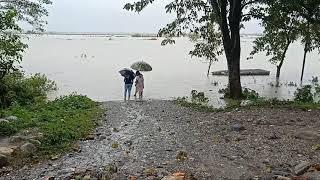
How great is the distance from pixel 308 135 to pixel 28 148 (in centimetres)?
814

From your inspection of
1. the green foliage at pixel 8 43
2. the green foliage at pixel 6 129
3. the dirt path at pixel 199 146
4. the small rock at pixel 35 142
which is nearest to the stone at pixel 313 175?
the dirt path at pixel 199 146

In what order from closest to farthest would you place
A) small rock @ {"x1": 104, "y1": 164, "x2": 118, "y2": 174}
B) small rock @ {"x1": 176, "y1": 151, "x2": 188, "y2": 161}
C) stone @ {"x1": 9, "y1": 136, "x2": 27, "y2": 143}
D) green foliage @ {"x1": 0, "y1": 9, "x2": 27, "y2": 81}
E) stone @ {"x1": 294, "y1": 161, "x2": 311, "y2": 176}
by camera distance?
stone @ {"x1": 294, "y1": 161, "x2": 311, "y2": 176}
small rock @ {"x1": 104, "y1": 164, "x2": 118, "y2": 174}
small rock @ {"x1": 176, "y1": 151, "x2": 188, "y2": 161}
stone @ {"x1": 9, "y1": 136, "x2": 27, "y2": 143}
green foliage @ {"x1": 0, "y1": 9, "x2": 27, "y2": 81}

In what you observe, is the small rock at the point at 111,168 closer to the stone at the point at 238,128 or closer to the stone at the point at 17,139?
the stone at the point at 17,139

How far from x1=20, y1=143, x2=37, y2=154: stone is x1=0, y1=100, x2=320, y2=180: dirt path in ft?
3.23

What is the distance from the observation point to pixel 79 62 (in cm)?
7781

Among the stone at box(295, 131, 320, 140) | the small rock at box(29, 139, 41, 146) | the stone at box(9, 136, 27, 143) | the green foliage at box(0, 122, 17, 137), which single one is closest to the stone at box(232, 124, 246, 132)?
the stone at box(295, 131, 320, 140)

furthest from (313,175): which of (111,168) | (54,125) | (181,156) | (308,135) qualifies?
(54,125)

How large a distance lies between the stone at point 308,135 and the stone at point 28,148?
770cm

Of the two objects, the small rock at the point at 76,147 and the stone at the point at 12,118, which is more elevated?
the stone at the point at 12,118

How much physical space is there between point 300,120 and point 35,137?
30.6 feet

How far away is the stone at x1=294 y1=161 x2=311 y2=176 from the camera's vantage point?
1020cm

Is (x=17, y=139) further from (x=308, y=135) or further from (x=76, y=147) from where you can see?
(x=308, y=135)

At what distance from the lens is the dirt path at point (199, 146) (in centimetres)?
1102

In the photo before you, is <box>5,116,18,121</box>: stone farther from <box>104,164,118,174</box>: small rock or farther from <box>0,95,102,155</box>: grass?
<box>104,164,118,174</box>: small rock
